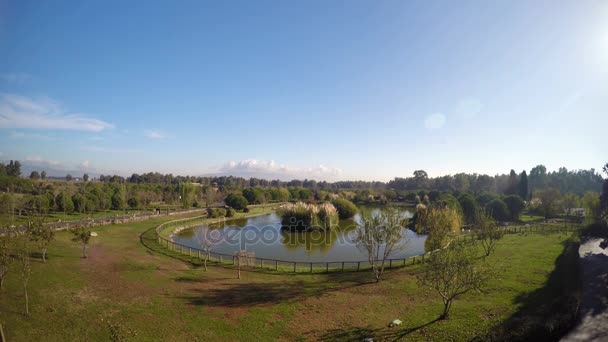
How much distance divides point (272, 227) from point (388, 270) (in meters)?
29.5

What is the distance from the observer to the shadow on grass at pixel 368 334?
41.4ft

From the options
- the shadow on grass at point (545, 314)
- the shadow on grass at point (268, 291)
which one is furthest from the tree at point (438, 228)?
the shadow on grass at point (268, 291)

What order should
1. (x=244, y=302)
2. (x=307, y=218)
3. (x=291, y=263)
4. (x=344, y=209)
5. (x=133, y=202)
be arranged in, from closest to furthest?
1. (x=244, y=302)
2. (x=291, y=263)
3. (x=307, y=218)
4. (x=344, y=209)
5. (x=133, y=202)

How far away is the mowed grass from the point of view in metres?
13.1

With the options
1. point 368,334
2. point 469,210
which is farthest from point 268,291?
point 469,210

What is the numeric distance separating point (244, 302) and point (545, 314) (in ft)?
49.9

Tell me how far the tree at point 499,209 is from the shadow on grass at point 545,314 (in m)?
42.1

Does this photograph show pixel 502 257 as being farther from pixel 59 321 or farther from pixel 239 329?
pixel 59 321

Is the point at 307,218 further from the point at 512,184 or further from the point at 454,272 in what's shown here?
the point at 512,184

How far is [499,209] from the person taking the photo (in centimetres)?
5562

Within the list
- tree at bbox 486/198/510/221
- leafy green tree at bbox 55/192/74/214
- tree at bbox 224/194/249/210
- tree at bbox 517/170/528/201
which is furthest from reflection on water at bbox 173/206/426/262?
tree at bbox 517/170/528/201

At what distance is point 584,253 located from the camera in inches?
906

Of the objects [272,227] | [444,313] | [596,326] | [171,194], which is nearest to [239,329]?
[444,313]

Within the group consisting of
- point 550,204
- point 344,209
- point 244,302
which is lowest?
point 244,302
